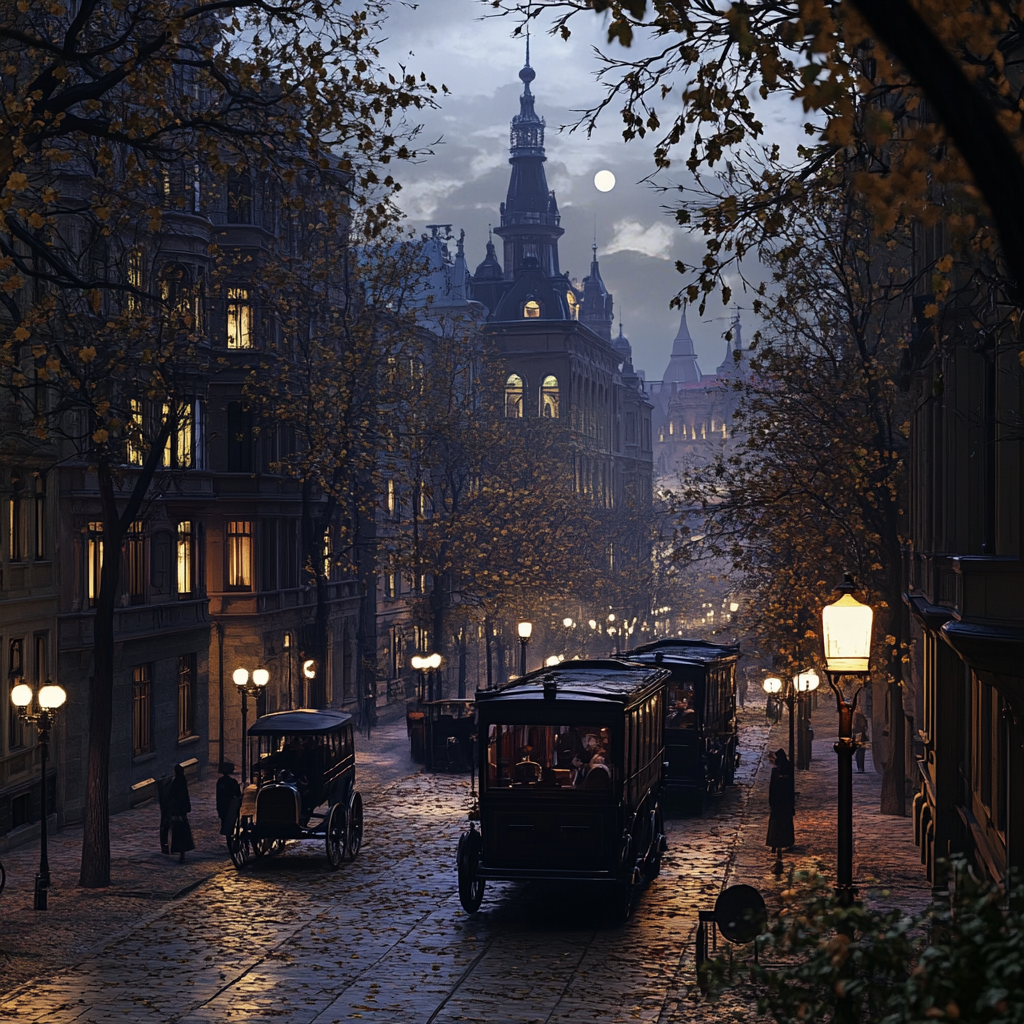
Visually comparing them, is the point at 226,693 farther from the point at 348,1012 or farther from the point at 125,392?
the point at 348,1012

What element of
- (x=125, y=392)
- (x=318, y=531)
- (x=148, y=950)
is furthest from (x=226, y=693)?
(x=148, y=950)

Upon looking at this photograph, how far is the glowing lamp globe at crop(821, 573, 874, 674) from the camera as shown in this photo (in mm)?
13773

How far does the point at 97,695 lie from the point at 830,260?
16.6 metres

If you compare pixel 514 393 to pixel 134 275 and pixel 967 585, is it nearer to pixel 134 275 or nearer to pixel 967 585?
pixel 134 275

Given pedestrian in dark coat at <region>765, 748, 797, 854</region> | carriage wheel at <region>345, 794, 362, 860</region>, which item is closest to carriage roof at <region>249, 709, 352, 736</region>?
carriage wheel at <region>345, 794, 362, 860</region>

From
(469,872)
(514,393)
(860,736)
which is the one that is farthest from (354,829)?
(514,393)

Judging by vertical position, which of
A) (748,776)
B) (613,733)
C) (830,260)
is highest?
(830,260)

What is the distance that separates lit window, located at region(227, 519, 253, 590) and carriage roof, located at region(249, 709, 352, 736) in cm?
1919

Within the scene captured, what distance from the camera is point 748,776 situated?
40.2m

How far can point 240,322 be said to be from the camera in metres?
45.5

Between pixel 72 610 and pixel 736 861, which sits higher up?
pixel 72 610

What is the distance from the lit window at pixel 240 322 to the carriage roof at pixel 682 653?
51.9ft

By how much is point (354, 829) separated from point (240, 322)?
2294 centimetres

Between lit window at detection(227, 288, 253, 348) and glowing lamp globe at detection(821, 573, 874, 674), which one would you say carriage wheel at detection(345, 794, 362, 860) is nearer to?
glowing lamp globe at detection(821, 573, 874, 674)
